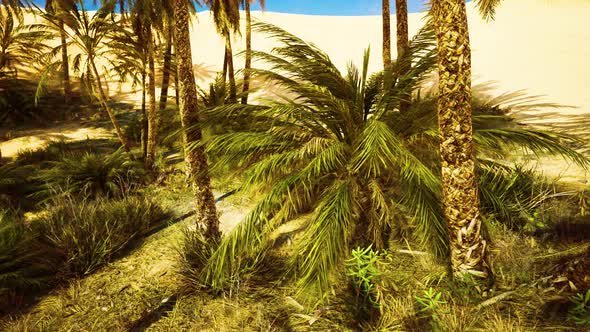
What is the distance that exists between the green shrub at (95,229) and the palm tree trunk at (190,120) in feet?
5.63

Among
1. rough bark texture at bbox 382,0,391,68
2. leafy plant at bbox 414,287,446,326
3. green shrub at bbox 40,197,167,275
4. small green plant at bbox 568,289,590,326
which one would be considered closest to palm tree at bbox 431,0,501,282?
leafy plant at bbox 414,287,446,326

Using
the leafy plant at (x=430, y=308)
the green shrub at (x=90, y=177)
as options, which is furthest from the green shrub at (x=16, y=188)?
the leafy plant at (x=430, y=308)

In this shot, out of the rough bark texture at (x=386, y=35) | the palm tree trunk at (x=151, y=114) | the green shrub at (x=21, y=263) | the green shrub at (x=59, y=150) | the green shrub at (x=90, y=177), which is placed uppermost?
the rough bark texture at (x=386, y=35)

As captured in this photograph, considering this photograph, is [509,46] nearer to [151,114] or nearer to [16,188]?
[151,114]

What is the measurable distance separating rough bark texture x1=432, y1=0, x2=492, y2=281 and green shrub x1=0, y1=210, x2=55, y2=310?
18.2 feet

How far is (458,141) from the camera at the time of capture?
9.71ft

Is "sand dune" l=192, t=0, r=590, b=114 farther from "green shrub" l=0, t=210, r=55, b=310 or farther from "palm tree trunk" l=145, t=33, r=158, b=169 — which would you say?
"green shrub" l=0, t=210, r=55, b=310

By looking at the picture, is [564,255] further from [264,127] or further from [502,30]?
[502,30]

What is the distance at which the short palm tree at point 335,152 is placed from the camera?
3299 millimetres

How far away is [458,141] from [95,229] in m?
5.59

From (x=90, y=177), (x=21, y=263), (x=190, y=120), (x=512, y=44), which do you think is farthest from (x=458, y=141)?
(x=512, y=44)

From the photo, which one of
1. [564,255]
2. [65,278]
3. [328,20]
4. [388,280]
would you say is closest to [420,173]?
[388,280]

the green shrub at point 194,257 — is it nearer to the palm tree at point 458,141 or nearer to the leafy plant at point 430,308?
the leafy plant at point 430,308

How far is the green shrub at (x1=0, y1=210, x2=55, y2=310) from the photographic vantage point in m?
4.48
